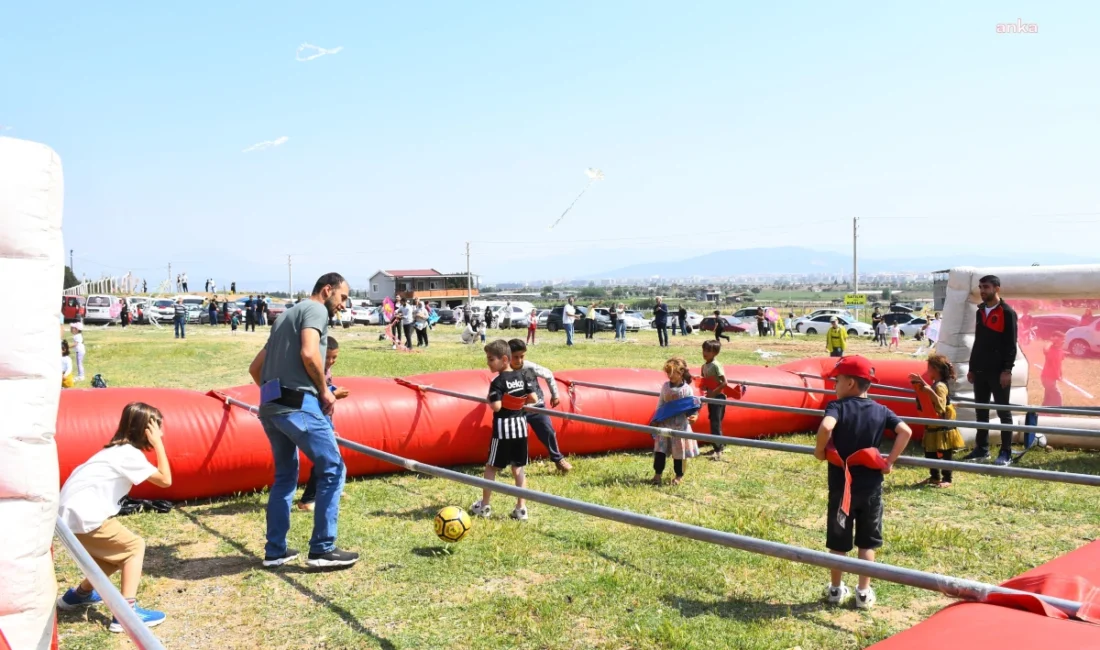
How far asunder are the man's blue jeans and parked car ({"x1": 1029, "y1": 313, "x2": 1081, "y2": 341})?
28.7 feet

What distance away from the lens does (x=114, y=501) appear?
4449mm

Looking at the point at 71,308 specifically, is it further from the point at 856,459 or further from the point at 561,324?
the point at 856,459

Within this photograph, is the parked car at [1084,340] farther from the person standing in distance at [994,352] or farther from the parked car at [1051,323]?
the person standing in distance at [994,352]

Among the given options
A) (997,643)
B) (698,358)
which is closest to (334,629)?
(997,643)

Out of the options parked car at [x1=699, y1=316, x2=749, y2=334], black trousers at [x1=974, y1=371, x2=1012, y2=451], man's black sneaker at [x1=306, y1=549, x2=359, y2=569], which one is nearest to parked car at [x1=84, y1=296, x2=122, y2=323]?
parked car at [x1=699, y1=316, x2=749, y2=334]

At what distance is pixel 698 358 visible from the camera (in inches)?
864

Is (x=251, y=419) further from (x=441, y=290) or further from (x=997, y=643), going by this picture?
(x=441, y=290)

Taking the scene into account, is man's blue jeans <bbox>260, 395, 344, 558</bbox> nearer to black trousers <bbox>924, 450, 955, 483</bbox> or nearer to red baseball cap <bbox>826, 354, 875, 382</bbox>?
red baseball cap <bbox>826, 354, 875, 382</bbox>

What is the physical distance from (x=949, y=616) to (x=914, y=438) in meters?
8.39

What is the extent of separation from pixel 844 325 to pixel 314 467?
109 ft

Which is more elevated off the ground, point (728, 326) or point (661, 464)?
point (728, 326)

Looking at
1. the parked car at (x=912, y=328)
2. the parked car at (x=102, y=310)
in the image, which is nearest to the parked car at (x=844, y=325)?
the parked car at (x=912, y=328)

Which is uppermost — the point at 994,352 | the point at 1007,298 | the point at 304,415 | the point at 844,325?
the point at 1007,298

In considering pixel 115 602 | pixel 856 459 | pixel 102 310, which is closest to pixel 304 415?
pixel 115 602
